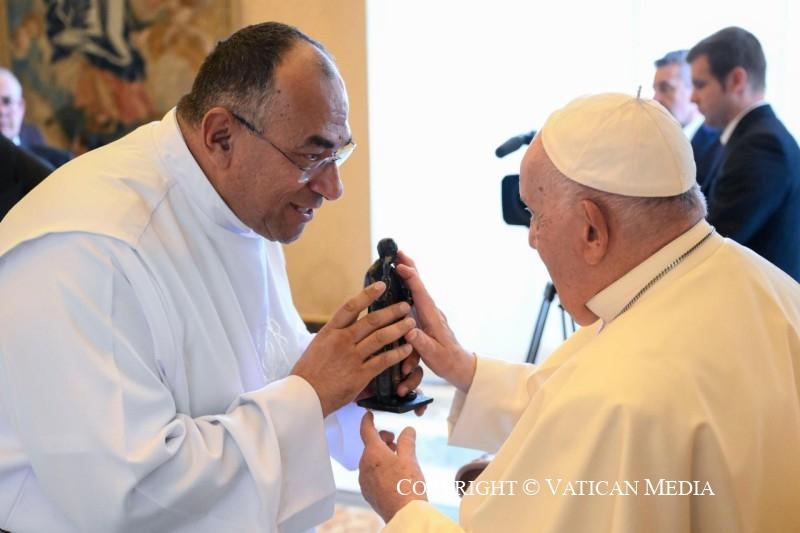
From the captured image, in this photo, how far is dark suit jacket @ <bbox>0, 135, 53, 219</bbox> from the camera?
3084 mm

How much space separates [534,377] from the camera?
84.0 inches

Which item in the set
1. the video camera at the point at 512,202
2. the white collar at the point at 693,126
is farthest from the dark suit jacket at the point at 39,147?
the white collar at the point at 693,126

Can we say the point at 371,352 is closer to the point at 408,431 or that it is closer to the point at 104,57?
the point at 408,431

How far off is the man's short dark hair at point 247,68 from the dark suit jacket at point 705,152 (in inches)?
103

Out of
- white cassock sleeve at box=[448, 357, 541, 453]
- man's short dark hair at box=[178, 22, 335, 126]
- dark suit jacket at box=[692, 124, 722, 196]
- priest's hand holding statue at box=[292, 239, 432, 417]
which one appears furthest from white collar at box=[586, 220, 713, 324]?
dark suit jacket at box=[692, 124, 722, 196]

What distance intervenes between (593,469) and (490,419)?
32.1 inches

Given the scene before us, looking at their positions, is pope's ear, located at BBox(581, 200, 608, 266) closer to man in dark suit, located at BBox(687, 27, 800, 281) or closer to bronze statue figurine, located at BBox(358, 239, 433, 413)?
bronze statue figurine, located at BBox(358, 239, 433, 413)

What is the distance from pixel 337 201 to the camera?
19.0ft

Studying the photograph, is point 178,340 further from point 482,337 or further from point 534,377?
point 482,337

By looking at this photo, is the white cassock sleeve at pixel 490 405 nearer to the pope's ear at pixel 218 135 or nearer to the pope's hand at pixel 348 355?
the pope's hand at pixel 348 355

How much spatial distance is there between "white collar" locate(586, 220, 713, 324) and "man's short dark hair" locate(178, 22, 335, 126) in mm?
780

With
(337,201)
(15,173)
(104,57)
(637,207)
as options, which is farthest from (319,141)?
(104,57)

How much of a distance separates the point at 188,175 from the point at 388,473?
783 mm

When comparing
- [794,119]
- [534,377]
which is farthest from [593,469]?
[794,119]
